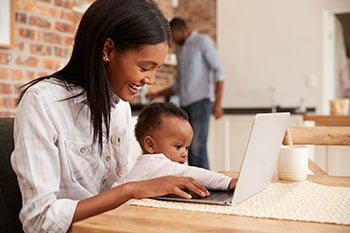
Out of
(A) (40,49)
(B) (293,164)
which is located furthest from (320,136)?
(A) (40,49)

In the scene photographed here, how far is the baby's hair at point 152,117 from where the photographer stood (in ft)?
4.70

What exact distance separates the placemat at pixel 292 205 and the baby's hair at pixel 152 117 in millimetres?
421

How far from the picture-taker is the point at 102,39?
3.98 ft

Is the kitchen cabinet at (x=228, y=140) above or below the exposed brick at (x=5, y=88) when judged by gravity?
below

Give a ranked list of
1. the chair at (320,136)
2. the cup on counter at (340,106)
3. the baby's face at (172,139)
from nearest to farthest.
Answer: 1. the baby's face at (172,139)
2. the chair at (320,136)
3. the cup on counter at (340,106)

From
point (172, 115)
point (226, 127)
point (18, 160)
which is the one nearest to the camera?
point (18, 160)

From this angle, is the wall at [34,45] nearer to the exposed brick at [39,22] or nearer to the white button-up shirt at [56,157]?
the exposed brick at [39,22]

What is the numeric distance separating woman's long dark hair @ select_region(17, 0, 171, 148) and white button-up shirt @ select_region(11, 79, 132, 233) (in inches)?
1.1

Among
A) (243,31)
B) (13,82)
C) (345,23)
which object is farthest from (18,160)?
(345,23)

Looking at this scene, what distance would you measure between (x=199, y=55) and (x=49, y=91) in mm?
3108

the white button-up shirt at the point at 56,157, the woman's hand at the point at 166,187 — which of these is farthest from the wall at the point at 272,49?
the woman's hand at the point at 166,187

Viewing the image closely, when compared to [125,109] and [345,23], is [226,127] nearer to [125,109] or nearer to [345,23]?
[345,23]

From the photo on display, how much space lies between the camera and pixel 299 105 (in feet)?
16.0

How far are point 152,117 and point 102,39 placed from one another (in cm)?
33
